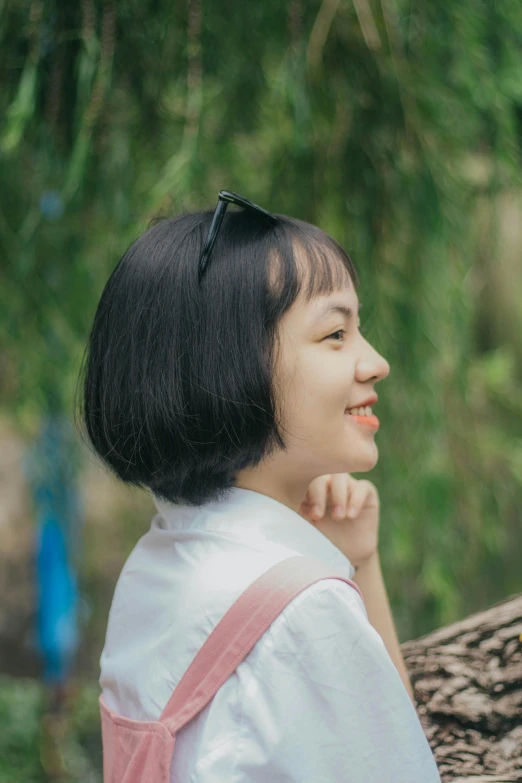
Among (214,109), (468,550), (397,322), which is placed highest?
(214,109)

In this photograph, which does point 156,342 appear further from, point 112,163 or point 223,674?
point 112,163

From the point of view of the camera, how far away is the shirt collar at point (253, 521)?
32.7 inches

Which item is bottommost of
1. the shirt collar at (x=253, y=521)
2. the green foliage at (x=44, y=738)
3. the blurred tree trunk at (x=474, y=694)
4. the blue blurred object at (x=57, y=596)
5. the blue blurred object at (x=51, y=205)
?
the green foliage at (x=44, y=738)

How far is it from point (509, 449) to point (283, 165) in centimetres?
83

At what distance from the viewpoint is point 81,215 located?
1.51 m

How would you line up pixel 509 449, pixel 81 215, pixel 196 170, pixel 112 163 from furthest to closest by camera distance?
1. pixel 509 449
2. pixel 81 215
3. pixel 112 163
4. pixel 196 170

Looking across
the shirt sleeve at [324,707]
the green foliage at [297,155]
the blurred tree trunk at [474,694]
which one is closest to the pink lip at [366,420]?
the shirt sleeve at [324,707]

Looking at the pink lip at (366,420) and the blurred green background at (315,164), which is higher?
the blurred green background at (315,164)

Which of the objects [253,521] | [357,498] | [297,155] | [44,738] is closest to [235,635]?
[253,521]

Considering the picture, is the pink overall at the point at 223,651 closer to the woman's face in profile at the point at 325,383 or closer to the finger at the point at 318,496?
the woman's face in profile at the point at 325,383

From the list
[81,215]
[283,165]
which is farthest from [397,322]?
[81,215]

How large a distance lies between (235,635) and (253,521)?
5.0 inches

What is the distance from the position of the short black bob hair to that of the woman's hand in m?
0.23

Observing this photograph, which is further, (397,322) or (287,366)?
(397,322)
